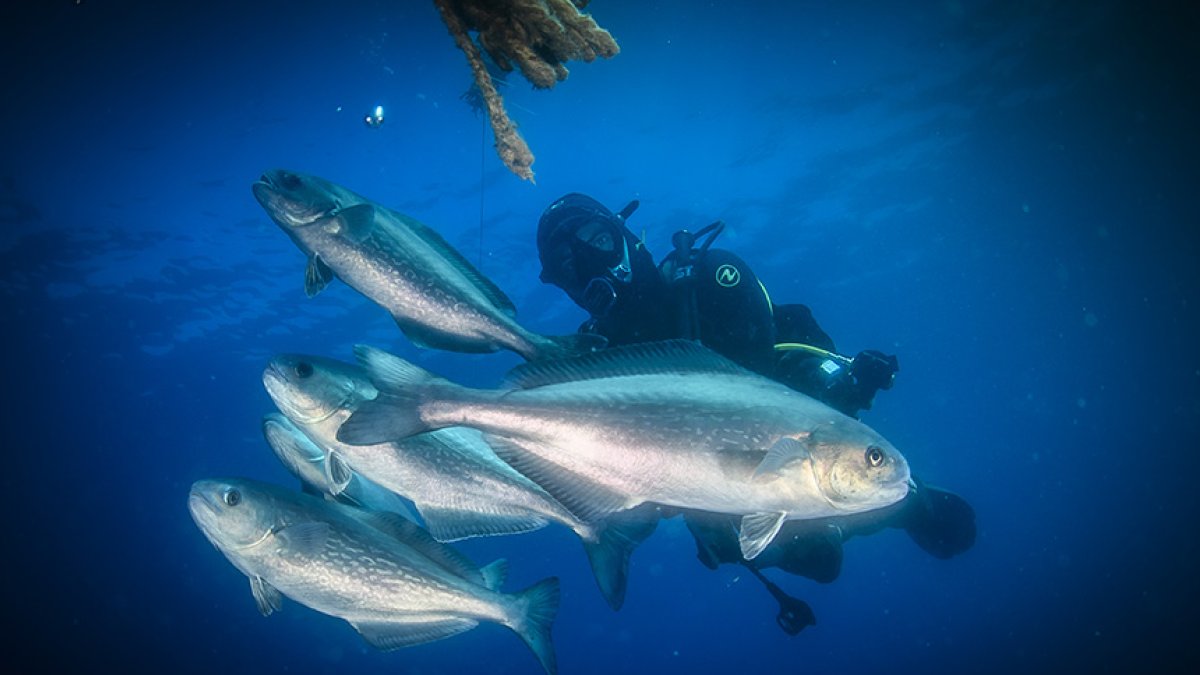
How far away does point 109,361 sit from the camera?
93.2 ft

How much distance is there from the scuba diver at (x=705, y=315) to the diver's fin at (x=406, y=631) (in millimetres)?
2057

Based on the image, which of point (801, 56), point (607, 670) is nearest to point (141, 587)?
point (607, 670)

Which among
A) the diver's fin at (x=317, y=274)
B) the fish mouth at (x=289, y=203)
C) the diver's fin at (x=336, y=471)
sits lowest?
the diver's fin at (x=336, y=471)

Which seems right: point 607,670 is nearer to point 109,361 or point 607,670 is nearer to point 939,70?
point 109,361

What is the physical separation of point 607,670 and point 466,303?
59.3 metres

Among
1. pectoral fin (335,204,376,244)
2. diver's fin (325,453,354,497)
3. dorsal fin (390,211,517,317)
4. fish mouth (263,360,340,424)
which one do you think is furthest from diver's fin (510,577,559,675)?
pectoral fin (335,204,376,244)

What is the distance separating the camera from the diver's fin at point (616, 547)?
3.11 meters

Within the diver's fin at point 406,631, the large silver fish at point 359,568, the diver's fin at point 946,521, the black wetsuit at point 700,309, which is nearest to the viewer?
the large silver fish at point 359,568

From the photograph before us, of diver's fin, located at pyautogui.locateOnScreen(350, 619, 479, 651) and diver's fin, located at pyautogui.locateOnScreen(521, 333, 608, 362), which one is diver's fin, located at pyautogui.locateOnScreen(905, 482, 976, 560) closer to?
diver's fin, located at pyautogui.locateOnScreen(350, 619, 479, 651)

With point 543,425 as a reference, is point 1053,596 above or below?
above

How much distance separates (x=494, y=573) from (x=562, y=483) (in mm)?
2005

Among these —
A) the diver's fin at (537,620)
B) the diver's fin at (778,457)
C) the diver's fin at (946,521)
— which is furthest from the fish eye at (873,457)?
the diver's fin at (946,521)

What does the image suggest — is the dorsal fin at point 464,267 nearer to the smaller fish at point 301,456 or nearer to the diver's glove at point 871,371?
the smaller fish at point 301,456

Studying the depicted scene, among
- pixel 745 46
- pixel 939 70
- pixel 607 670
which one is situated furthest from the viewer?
pixel 607 670
